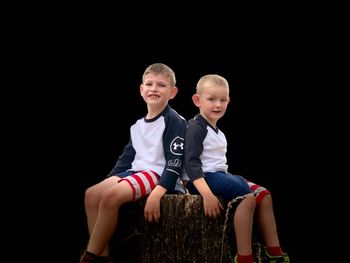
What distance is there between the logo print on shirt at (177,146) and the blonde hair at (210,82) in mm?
375

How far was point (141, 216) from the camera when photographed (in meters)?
3.93

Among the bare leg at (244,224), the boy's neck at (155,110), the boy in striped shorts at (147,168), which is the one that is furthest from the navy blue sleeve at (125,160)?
the bare leg at (244,224)

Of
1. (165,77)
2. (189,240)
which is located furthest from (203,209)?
(165,77)

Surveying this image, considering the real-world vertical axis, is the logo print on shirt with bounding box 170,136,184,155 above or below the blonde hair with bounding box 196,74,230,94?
below

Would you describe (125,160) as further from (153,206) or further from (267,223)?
(267,223)

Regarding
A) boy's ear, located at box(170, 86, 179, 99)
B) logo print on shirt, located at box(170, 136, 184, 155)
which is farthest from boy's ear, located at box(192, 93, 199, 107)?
logo print on shirt, located at box(170, 136, 184, 155)

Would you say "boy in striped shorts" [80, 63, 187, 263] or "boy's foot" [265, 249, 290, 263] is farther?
"boy's foot" [265, 249, 290, 263]

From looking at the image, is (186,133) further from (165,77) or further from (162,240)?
(162,240)

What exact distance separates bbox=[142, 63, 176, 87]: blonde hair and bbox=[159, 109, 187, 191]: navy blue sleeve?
0.77 ft

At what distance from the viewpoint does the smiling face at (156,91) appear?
13.6ft

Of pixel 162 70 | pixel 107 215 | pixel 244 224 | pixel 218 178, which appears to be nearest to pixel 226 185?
pixel 218 178

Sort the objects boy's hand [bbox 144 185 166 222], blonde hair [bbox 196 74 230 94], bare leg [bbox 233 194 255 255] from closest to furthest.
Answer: bare leg [bbox 233 194 255 255]
boy's hand [bbox 144 185 166 222]
blonde hair [bbox 196 74 230 94]

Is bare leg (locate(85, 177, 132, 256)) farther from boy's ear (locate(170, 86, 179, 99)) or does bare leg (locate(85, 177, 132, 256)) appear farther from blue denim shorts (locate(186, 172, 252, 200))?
boy's ear (locate(170, 86, 179, 99))

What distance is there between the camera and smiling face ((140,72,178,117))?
4.14 metres
